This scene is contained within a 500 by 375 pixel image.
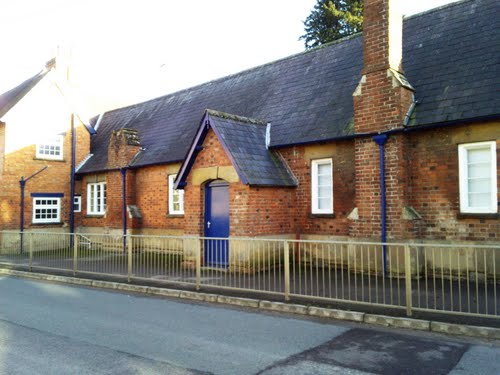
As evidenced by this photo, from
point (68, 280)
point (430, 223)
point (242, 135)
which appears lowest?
point (68, 280)

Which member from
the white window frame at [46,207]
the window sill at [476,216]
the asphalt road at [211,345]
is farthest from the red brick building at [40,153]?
the window sill at [476,216]

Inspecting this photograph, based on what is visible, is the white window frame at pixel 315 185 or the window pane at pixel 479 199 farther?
the white window frame at pixel 315 185

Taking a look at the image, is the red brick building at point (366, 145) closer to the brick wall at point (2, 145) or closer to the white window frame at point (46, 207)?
the white window frame at point (46, 207)

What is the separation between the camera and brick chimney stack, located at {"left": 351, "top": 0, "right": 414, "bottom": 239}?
11.8 metres

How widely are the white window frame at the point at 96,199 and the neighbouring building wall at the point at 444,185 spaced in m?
15.7

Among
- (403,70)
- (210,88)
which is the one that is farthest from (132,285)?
(210,88)

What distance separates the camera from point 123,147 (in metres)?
20.4

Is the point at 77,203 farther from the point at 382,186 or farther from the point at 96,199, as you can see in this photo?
the point at 382,186

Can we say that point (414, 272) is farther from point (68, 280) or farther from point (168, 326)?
point (68, 280)

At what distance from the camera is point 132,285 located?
11.2m

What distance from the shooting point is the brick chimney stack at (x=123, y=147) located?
66.8ft

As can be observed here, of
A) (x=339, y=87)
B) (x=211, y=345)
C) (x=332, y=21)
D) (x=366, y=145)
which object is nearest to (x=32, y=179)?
(x=339, y=87)

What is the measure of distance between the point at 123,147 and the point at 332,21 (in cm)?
1987

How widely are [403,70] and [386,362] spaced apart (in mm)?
10332
